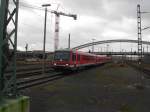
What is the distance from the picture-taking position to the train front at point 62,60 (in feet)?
93.5

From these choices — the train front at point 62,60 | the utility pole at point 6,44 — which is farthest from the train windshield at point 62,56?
the utility pole at point 6,44

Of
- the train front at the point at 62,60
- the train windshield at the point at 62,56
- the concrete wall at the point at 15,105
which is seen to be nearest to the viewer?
the concrete wall at the point at 15,105

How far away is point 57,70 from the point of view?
30109mm

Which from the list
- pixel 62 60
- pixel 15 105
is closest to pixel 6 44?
pixel 15 105

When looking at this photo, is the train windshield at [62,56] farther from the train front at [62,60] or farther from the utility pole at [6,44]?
the utility pole at [6,44]

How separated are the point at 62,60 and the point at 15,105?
21987mm

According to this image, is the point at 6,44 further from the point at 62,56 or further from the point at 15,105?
the point at 62,56

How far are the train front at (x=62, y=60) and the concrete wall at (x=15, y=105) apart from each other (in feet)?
68.1

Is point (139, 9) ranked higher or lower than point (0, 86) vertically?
higher

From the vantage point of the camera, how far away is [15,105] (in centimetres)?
706

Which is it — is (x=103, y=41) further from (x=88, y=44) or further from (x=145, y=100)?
(x=145, y=100)

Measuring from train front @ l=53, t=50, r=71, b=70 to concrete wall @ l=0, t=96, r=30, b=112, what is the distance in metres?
20.7

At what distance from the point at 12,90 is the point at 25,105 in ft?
2.03

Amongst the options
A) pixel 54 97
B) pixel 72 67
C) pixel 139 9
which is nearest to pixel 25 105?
pixel 54 97
